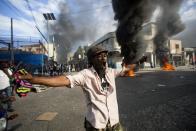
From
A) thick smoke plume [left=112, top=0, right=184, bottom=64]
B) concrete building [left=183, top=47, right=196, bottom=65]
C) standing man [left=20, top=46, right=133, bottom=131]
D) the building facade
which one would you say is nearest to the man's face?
standing man [left=20, top=46, right=133, bottom=131]

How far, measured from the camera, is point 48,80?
2.14m

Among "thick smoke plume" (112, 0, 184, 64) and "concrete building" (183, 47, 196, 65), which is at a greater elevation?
"thick smoke plume" (112, 0, 184, 64)

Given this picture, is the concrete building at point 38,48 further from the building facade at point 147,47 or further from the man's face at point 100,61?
the man's face at point 100,61

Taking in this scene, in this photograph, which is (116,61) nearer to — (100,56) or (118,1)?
(118,1)

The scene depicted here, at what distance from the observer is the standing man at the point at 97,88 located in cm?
227

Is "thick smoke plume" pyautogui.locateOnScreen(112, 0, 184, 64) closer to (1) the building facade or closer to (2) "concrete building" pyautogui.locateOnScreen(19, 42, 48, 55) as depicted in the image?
(1) the building facade

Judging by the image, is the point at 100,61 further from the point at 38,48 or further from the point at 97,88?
the point at 38,48

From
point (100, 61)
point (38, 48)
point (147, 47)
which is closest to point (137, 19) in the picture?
point (147, 47)

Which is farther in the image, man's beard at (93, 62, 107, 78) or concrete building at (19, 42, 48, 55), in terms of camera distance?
concrete building at (19, 42, 48, 55)

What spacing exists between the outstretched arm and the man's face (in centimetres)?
39

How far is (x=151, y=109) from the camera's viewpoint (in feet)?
20.0

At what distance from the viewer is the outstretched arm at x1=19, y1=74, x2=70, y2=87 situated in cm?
201

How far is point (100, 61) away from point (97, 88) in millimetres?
320

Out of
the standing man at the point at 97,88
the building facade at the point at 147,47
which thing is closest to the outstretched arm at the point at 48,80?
the standing man at the point at 97,88
